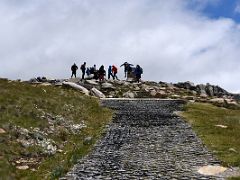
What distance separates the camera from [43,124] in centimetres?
3750

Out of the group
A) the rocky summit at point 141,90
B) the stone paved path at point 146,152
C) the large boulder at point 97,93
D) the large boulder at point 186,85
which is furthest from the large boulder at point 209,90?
the stone paved path at point 146,152

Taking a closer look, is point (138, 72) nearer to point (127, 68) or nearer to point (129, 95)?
point (127, 68)

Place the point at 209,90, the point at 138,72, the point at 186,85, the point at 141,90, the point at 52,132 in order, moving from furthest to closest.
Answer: the point at 209,90 < the point at 186,85 < the point at 138,72 < the point at 141,90 < the point at 52,132

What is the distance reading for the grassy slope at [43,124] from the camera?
2725 centimetres

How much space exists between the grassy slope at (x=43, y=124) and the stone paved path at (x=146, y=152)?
129 cm

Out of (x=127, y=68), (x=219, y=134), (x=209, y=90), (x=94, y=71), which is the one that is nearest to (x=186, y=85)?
(x=209, y=90)

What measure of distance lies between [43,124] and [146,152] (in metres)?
9.84

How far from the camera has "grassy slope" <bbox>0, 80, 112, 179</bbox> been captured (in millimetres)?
27252

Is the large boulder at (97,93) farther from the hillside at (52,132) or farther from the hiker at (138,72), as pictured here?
the hiker at (138,72)

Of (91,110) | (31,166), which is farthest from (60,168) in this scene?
(91,110)

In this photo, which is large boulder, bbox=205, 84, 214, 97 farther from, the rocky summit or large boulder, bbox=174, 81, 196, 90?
large boulder, bbox=174, 81, 196, 90

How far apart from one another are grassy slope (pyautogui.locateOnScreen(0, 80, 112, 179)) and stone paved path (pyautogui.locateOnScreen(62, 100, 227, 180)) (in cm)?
129

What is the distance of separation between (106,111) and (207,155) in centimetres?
2496

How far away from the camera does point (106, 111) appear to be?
53.9 metres
